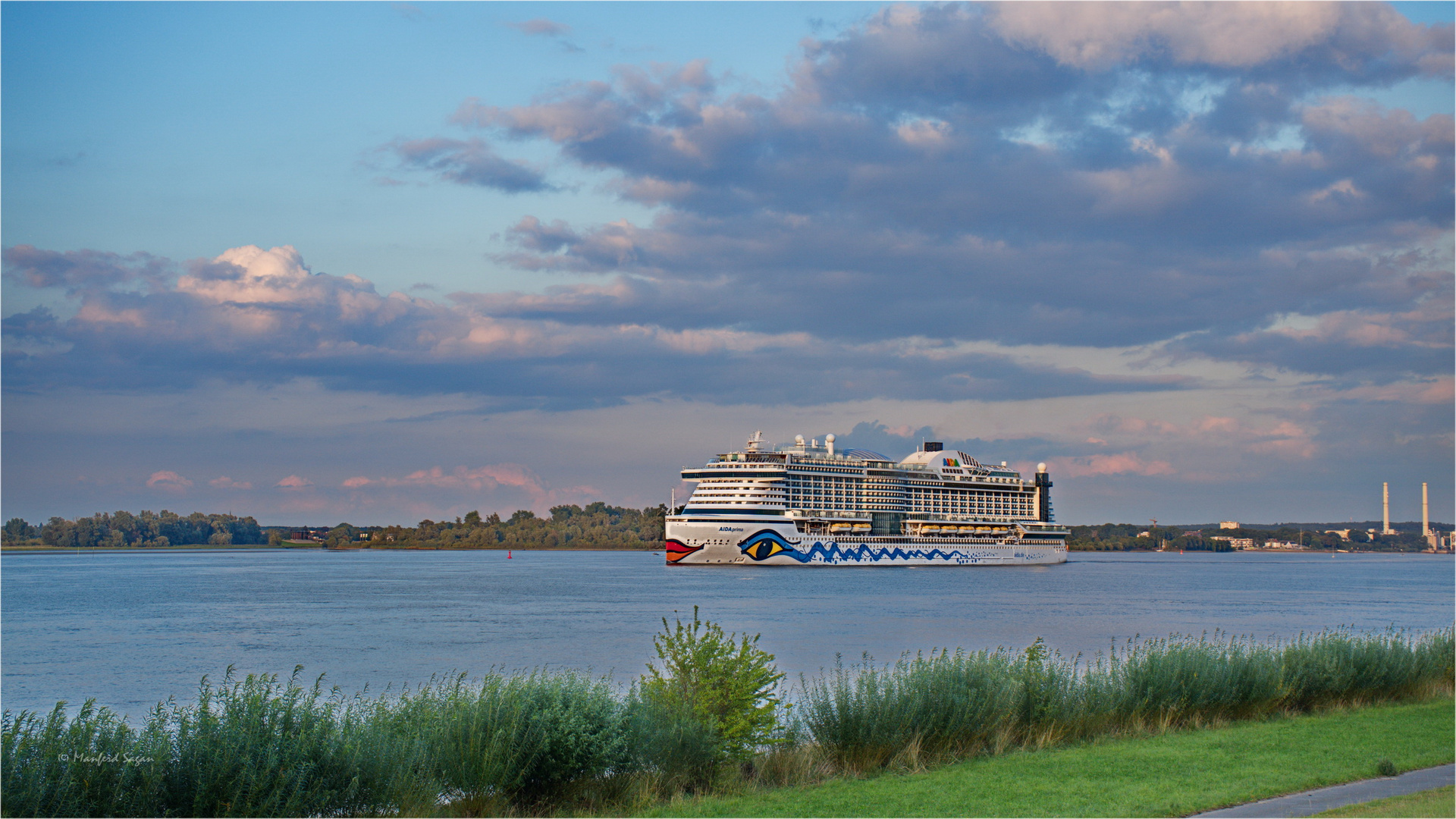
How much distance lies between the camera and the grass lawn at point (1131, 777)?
9180 mm

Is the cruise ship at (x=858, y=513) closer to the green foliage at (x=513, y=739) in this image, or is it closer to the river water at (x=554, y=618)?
the river water at (x=554, y=618)

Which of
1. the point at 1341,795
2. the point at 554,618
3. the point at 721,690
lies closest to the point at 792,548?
the point at 554,618

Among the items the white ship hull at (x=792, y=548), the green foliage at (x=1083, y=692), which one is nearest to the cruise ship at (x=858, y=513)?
the white ship hull at (x=792, y=548)

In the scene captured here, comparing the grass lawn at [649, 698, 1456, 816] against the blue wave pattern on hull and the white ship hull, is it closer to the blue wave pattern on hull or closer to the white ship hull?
the white ship hull

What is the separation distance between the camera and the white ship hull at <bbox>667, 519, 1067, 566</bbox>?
84.4 metres

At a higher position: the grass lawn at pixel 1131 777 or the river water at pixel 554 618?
the grass lawn at pixel 1131 777

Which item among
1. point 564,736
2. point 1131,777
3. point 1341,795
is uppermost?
point 564,736

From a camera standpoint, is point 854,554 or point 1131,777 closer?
point 1131,777

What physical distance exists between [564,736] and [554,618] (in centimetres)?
3576

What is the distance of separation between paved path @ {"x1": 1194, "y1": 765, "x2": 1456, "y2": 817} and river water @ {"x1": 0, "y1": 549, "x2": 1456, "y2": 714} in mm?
8185

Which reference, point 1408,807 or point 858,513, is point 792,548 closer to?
point 858,513

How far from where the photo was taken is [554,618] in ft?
146

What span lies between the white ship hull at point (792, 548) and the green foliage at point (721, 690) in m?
72.8

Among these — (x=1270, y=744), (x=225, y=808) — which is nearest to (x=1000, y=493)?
(x=1270, y=744)
